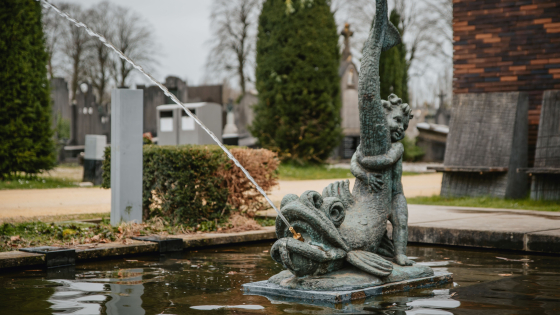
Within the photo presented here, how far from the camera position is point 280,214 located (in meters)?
4.67

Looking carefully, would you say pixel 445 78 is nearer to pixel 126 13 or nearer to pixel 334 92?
pixel 126 13

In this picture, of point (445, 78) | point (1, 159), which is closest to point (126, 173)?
point (1, 159)

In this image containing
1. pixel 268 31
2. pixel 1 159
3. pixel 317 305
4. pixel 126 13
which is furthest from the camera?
pixel 126 13

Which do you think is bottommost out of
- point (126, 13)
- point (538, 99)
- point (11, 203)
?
point (11, 203)

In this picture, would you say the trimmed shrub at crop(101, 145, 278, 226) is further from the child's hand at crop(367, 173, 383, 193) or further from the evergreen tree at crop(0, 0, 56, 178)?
the evergreen tree at crop(0, 0, 56, 178)

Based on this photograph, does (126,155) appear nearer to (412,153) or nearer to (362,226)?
(362,226)

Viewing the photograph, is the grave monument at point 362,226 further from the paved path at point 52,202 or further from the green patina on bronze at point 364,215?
the paved path at point 52,202

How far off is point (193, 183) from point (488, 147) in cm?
679

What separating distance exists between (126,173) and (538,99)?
340 inches

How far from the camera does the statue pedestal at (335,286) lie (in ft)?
14.9

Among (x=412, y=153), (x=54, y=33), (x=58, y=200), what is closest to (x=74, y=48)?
(x=54, y=33)

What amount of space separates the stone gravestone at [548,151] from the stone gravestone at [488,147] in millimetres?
506

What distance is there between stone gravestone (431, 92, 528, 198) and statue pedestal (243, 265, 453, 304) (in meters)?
7.52

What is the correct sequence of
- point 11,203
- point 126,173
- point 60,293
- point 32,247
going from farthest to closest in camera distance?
point 11,203, point 126,173, point 32,247, point 60,293
